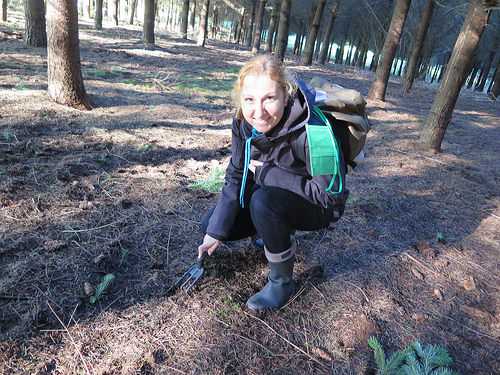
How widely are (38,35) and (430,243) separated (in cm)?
1079

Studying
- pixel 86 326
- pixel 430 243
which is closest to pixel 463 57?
pixel 430 243

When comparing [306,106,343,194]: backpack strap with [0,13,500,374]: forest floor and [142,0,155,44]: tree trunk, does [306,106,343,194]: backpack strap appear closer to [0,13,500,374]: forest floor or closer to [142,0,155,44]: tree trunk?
[0,13,500,374]: forest floor

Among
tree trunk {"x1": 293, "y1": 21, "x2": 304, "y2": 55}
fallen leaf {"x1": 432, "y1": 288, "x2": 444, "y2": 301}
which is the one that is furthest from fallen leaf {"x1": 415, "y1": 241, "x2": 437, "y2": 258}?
tree trunk {"x1": 293, "y1": 21, "x2": 304, "y2": 55}

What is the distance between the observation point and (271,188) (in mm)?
2051

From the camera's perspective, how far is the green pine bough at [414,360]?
6.02 ft

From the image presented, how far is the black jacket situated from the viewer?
6.30ft

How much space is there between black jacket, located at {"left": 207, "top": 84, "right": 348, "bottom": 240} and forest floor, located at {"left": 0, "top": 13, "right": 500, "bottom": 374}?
0.48 m

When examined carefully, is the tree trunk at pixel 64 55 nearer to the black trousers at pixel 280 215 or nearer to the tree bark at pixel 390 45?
the black trousers at pixel 280 215

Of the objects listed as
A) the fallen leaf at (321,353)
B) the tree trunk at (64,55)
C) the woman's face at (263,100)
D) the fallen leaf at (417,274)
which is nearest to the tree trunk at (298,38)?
the tree trunk at (64,55)

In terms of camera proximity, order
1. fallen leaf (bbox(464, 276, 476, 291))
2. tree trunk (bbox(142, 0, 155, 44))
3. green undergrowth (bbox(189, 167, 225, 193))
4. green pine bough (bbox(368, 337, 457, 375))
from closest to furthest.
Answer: green pine bough (bbox(368, 337, 457, 375)) → fallen leaf (bbox(464, 276, 476, 291)) → green undergrowth (bbox(189, 167, 225, 193)) → tree trunk (bbox(142, 0, 155, 44))

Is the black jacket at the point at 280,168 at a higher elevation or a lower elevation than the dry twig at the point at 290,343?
higher

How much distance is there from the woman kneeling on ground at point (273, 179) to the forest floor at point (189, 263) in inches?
12.7

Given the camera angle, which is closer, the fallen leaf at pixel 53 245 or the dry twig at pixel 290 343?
the dry twig at pixel 290 343

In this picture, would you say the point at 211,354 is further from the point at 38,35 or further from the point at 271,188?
the point at 38,35
